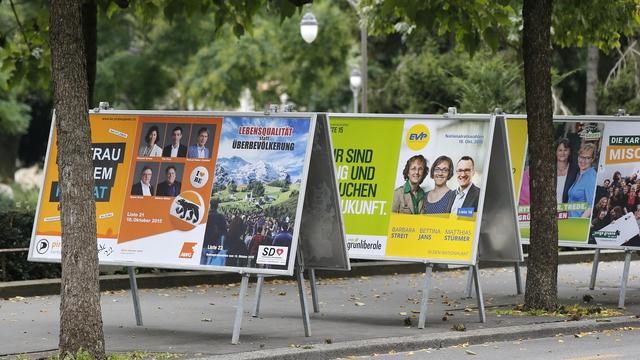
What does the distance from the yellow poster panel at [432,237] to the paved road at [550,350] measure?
3.81ft

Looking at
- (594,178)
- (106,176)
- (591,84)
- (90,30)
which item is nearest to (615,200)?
(594,178)

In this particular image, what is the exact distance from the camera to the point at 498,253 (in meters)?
13.9

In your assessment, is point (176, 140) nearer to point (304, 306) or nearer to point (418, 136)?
point (304, 306)

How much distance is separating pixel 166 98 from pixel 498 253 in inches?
1778

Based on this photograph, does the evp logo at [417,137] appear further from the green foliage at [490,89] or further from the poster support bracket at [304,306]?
the green foliage at [490,89]

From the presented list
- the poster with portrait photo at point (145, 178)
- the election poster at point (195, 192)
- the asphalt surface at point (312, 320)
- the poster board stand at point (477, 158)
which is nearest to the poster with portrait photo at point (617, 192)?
the asphalt surface at point (312, 320)

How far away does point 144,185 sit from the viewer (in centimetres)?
1198

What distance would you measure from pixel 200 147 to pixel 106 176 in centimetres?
113

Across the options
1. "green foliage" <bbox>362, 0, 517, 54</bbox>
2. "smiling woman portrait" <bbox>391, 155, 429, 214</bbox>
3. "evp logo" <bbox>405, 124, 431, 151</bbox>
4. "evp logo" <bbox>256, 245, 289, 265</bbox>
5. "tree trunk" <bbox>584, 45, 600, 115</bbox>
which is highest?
"tree trunk" <bbox>584, 45, 600, 115</bbox>

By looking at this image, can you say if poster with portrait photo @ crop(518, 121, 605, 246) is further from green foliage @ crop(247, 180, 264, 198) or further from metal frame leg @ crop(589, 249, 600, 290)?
green foliage @ crop(247, 180, 264, 198)

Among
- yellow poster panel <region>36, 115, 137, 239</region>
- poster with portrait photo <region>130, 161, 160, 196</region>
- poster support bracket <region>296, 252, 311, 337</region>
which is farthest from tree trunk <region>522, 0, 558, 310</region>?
yellow poster panel <region>36, 115, 137, 239</region>

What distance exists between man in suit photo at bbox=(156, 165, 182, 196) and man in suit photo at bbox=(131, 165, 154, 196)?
0.12 m

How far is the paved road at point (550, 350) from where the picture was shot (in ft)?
36.1

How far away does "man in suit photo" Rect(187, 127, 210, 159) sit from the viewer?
11758 mm
